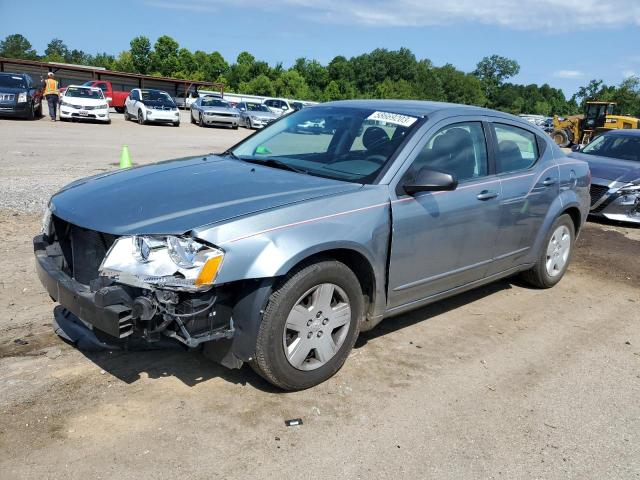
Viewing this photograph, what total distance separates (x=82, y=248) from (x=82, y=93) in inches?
857

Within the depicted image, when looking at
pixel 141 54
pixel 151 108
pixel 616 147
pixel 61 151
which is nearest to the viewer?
pixel 616 147

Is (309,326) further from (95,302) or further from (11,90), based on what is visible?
(11,90)

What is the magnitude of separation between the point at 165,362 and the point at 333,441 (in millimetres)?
1317

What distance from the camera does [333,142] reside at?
447cm

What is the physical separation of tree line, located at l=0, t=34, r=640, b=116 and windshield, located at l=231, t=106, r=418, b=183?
225 feet

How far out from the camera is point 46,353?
150 inches

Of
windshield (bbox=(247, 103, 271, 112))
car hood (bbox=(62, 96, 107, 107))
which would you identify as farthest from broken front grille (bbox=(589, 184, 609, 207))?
windshield (bbox=(247, 103, 271, 112))

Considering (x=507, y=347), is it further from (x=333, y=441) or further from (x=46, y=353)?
(x=46, y=353)

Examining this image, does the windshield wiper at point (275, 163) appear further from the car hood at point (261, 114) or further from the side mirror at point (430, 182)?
the car hood at point (261, 114)

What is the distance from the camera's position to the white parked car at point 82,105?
21.8 meters

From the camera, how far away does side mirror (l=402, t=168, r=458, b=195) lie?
378cm

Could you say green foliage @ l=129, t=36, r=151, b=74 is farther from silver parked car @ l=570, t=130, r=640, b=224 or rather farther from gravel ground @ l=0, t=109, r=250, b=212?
silver parked car @ l=570, t=130, r=640, b=224

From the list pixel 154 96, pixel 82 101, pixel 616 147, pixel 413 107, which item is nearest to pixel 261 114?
pixel 154 96

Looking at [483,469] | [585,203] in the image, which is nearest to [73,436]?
[483,469]
